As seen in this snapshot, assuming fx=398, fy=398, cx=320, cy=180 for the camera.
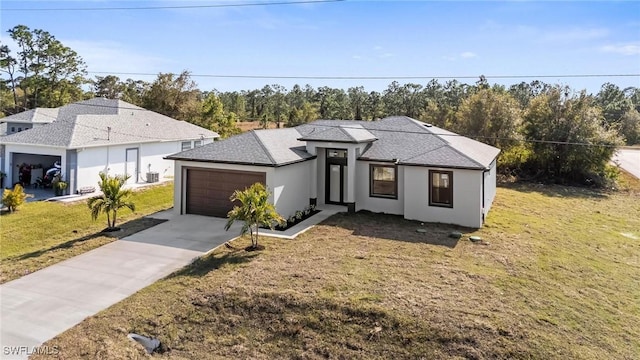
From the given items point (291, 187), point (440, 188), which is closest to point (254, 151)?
point (291, 187)

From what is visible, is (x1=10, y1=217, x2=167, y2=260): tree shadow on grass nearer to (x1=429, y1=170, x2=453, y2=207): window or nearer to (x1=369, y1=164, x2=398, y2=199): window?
(x1=369, y1=164, x2=398, y2=199): window

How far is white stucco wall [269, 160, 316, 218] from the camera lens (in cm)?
1484

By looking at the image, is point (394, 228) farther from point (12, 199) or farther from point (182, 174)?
point (12, 199)

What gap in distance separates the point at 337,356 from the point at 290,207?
9.11 m

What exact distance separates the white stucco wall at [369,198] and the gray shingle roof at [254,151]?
228 cm

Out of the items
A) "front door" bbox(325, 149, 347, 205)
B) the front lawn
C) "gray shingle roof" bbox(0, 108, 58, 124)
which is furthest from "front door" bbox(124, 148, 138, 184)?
the front lawn

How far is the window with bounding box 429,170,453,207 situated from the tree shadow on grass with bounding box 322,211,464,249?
91 centimetres

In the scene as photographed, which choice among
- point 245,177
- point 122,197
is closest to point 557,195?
point 245,177

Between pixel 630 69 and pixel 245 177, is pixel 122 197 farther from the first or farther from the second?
pixel 630 69

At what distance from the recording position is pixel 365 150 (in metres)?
17.6

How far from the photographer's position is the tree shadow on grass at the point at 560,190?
22.8 m

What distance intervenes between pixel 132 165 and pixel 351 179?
13883 mm

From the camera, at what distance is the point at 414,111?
5569 cm

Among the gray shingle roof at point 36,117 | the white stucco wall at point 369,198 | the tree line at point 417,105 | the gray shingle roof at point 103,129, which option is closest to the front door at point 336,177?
the white stucco wall at point 369,198
